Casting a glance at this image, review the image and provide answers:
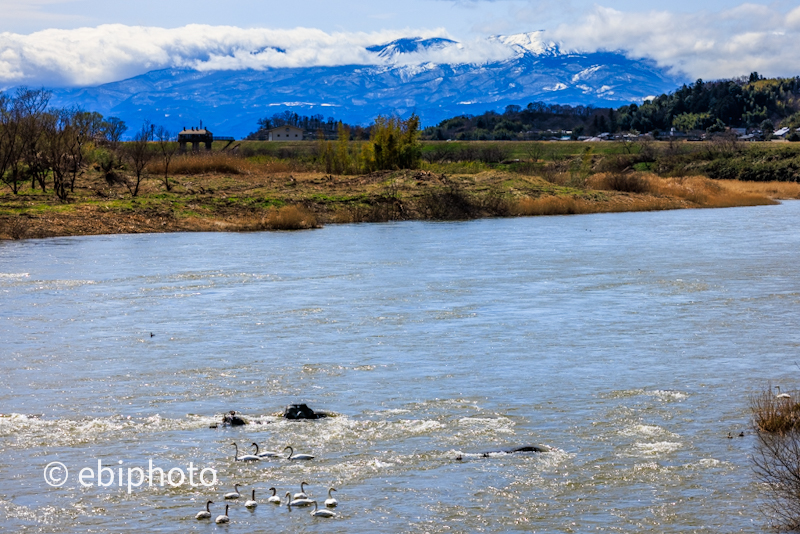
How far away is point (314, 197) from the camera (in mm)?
57781

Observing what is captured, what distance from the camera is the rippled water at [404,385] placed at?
36.4 feet

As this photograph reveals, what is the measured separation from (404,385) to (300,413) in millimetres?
2919

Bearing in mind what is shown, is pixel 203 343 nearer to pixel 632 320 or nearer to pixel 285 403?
pixel 285 403

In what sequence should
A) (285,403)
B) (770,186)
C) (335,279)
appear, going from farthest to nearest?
(770,186), (335,279), (285,403)

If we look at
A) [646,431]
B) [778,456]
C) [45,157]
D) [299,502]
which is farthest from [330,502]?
[45,157]

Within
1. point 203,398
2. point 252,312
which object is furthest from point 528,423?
point 252,312

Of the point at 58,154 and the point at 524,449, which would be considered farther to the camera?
the point at 58,154

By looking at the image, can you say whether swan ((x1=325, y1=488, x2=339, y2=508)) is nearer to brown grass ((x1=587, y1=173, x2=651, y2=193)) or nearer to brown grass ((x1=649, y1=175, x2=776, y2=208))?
brown grass ((x1=587, y1=173, x2=651, y2=193))

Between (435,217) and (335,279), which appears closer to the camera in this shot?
(335,279)

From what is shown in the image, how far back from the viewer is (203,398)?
16.0m

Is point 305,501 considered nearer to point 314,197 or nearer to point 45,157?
point 314,197

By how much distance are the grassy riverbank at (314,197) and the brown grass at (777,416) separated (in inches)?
1525

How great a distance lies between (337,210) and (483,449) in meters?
44.7

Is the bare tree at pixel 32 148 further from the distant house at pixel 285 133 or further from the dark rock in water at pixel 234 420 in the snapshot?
the distant house at pixel 285 133
